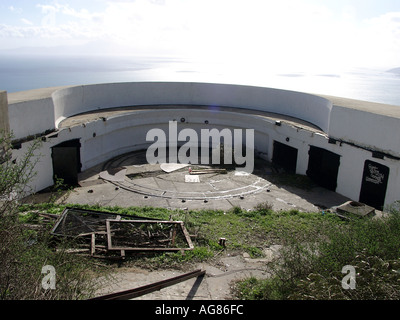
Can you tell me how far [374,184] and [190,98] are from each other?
12.3m

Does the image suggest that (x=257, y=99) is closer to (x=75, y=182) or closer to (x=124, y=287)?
(x=75, y=182)

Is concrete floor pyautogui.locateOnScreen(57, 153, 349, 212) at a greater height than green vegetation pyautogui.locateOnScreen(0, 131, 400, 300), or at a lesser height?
lesser

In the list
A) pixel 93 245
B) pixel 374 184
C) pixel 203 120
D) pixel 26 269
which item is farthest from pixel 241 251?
pixel 203 120

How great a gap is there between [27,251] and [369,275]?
5.68m

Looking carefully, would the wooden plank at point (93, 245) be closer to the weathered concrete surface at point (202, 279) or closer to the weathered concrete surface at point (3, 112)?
the weathered concrete surface at point (202, 279)

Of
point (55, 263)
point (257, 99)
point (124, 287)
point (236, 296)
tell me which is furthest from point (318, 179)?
point (55, 263)

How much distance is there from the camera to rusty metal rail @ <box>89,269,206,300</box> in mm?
5937

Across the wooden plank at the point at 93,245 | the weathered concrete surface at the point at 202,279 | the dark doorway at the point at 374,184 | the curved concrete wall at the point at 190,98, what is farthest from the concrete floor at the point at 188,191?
the weathered concrete surface at the point at 202,279

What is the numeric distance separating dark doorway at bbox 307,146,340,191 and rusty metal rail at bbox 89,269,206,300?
933cm

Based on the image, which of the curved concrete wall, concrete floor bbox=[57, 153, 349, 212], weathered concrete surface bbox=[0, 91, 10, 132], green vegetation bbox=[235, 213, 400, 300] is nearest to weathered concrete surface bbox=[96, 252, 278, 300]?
green vegetation bbox=[235, 213, 400, 300]

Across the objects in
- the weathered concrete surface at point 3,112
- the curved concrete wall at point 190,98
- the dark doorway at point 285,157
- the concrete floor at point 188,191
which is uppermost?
the weathered concrete surface at point 3,112

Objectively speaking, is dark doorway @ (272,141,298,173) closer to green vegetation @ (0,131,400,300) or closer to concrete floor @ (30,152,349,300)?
concrete floor @ (30,152,349,300)

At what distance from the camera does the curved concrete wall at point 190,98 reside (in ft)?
57.3

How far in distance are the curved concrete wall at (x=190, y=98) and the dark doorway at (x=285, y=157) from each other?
1.90m
